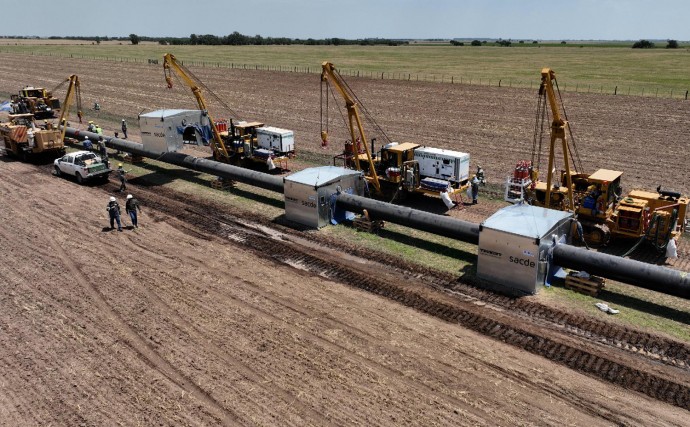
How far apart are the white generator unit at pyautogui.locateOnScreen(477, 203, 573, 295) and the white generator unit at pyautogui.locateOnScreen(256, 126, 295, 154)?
17.1m

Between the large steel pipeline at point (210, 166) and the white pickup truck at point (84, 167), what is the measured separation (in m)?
3.31

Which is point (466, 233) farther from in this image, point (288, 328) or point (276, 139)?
point (276, 139)

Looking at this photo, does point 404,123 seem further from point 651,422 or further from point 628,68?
point 628,68

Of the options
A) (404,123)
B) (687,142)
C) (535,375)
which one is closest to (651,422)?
(535,375)

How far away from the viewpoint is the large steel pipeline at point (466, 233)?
16.6m

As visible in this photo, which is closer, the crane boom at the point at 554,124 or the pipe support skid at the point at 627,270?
the pipe support skid at the point at 627,270

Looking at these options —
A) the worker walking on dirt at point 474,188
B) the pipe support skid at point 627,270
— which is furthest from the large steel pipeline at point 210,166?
the pipe support skid at point 627,270

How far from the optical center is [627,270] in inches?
674

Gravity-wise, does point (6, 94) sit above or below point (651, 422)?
above

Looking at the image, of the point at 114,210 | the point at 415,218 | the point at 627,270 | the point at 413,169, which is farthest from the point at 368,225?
the point at 114,210

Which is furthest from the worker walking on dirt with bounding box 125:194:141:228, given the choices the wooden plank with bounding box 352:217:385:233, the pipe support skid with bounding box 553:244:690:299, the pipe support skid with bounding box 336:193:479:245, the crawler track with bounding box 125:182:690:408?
the pipe support skid with bounding box 553:244:690:299

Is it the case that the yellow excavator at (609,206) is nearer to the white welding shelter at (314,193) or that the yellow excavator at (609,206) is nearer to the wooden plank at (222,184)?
the white welding shelter at (314,193)

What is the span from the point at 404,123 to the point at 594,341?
34.3 metres

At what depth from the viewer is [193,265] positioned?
20422 millimetres
